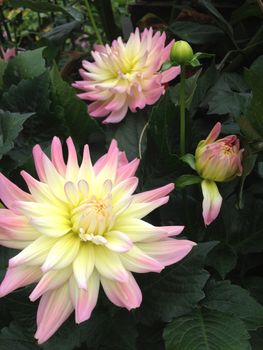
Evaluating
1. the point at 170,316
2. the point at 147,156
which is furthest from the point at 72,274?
the point at 147,156

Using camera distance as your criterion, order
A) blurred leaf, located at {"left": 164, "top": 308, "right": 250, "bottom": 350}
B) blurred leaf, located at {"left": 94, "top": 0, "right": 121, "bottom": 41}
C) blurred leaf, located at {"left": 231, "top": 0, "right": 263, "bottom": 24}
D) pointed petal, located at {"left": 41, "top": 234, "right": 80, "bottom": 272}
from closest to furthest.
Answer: pointed petal, located at {"left": 41, "top": 234, "right": 80, "bottom": 272}
blurred leaf, located at {"left": 164, "top": 308, "right": 250, "bottom": 350}
blurred leaf, located at {"left": 231, "top": 0, "right": 263, "bottom": 24}
blurred leaf, located at {"left": 94, "top": 0, "right": 121, "bottom": 41}

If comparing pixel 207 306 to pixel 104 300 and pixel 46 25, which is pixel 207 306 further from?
pixel 46 25

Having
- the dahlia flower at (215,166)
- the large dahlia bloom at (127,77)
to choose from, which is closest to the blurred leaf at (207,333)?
the dahlia flower at (215,166)

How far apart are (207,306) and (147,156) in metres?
0.21

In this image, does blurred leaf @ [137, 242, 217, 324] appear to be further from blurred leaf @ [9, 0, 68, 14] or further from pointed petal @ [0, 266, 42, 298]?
blurred leaf @ [9, 0, 68, 14]

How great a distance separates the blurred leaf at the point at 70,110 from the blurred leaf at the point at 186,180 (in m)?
0.21

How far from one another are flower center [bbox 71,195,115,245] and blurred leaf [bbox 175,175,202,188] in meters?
0.14

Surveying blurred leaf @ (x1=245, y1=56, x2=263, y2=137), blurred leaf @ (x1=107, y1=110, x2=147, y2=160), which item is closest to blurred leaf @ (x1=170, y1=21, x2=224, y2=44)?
blurred leaf @ (x1=107, y1=110, x2=147, y2=160)

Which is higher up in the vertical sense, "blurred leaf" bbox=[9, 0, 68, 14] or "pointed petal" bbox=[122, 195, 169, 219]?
"blurred leaf" bbox=[9, 0, 68, 14]

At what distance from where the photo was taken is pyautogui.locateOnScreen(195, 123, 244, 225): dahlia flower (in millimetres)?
625

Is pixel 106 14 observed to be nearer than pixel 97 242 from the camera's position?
No

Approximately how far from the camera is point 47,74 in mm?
778

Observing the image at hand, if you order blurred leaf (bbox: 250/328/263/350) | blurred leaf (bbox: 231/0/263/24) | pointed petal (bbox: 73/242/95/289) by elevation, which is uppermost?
pointed petal (bbox: 73/242/95/289)

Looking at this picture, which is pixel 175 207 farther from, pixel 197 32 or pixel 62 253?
pixel 197 32
